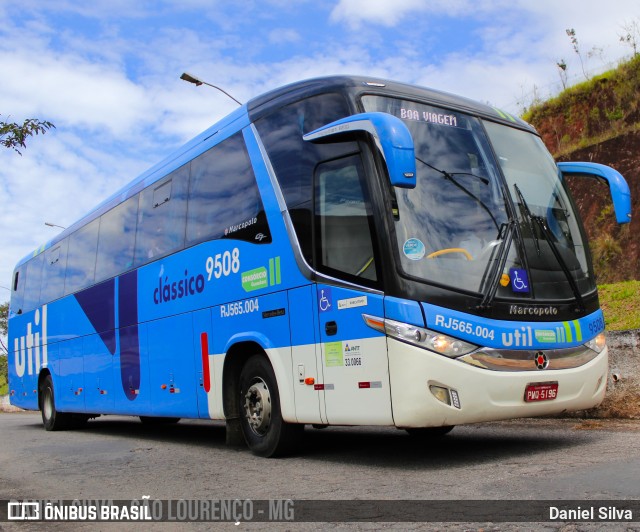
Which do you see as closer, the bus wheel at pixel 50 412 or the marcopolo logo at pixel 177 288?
the marcopolo logo at pixel 177 288

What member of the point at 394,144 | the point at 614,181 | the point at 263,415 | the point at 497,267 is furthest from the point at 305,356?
the point at 614,181

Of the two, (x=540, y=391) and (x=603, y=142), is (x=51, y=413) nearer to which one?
(x=540, y=391)

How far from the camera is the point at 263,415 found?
300 inches

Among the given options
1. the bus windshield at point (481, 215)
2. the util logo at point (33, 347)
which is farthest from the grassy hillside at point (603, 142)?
the util logo at point (33, 347)

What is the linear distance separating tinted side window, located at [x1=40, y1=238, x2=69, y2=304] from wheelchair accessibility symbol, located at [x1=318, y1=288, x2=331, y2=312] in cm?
875

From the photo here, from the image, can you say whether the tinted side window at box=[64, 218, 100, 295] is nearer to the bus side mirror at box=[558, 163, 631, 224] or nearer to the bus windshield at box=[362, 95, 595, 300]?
the bus windshield at box=[362, 95, 595, 300]

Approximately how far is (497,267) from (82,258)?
8.95m

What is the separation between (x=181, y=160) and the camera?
32.6 ft

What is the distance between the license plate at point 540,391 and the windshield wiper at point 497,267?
0.78 meters

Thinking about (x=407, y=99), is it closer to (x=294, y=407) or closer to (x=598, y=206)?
(x=294, y=407)

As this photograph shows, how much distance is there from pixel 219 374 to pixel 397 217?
3.17 meters

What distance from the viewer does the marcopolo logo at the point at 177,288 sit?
8.95m

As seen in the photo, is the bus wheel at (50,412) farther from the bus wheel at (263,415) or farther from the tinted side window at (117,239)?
the bus wheel at (263,415)

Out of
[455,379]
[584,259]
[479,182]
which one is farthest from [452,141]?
[455,379]
